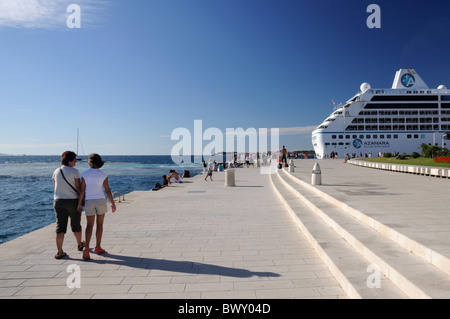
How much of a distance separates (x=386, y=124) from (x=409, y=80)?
13.0 m

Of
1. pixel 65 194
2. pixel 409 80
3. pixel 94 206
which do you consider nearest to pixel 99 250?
pixel 94 206

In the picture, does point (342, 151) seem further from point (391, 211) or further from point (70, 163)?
point (70, 163)

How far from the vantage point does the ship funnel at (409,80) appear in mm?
57344

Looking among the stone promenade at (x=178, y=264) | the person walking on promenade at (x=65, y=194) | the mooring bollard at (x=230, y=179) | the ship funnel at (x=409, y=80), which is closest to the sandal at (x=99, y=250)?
the stone promenade at (x=178, y=264)

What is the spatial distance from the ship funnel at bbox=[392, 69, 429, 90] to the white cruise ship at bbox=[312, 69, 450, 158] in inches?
161

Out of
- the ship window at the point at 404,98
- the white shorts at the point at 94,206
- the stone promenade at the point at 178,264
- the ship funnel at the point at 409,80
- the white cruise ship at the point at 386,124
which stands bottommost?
the stone promenade at the point at 178,264

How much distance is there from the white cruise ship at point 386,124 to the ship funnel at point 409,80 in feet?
13.4

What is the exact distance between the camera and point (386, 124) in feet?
173

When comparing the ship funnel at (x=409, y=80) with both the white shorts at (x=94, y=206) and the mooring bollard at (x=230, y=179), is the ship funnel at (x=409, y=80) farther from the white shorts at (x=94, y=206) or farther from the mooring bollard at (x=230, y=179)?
the white shorts at (x=94, y=206)

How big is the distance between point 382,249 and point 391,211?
231 centimetres

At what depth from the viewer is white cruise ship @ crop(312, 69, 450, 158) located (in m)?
52.3

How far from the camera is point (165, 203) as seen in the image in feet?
33.6

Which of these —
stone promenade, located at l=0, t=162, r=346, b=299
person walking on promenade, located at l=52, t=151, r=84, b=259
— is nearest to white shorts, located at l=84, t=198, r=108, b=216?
person walking on promenade, located at l=52, t=151, r=84, b=259
